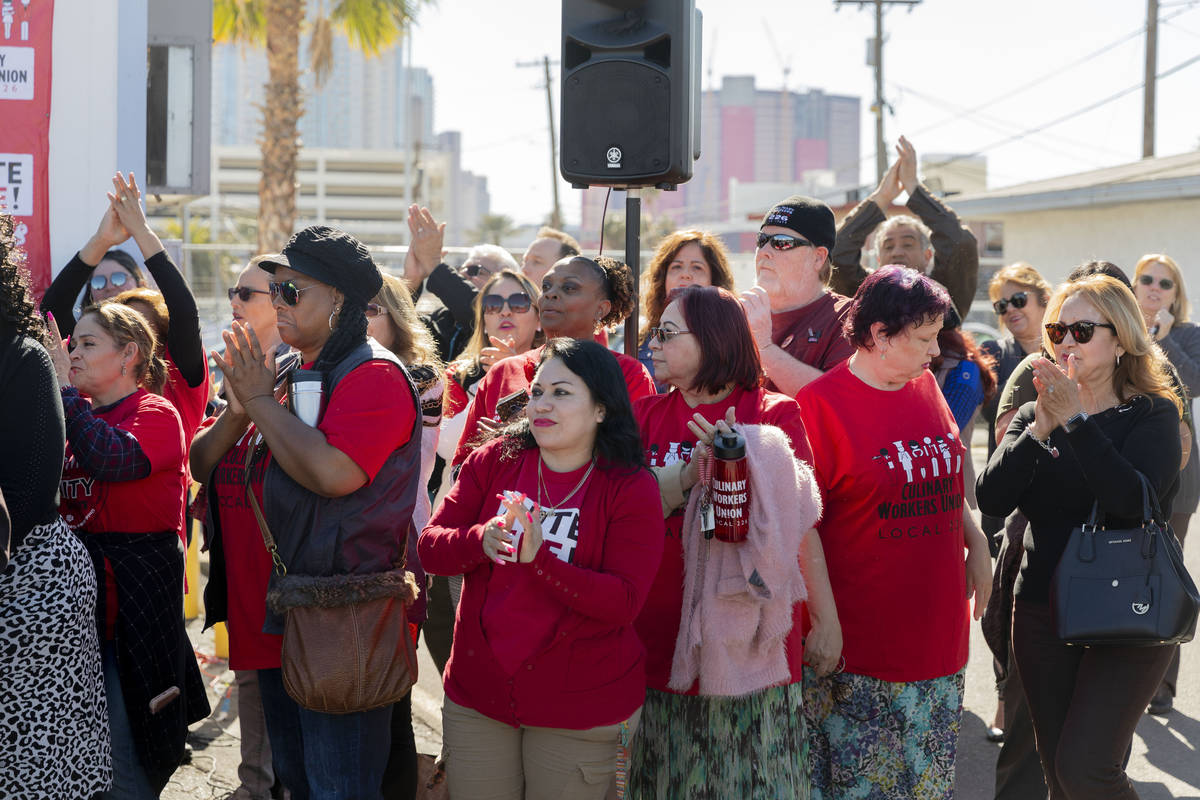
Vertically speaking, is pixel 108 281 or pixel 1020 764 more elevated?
pixel 108 281

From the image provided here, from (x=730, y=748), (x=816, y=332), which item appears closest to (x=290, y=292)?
(x=730, y=748)

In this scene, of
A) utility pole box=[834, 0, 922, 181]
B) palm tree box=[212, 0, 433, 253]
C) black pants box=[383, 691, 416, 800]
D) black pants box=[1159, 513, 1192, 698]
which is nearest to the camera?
black pants box=[383, 691, 416, 800]

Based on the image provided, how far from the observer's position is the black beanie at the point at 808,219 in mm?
4328

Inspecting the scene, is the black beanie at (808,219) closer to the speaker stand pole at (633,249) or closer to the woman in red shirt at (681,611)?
the speaker stand pole at (633,249)

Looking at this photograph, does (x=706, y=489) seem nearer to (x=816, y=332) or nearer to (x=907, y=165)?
(x=816, y=332)

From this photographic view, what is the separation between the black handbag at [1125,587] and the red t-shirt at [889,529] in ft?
1.07

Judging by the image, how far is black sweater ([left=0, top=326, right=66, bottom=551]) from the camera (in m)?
2.95

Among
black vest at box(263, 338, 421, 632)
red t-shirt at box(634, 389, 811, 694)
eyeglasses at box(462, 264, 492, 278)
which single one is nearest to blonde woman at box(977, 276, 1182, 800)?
red t-shirt at box(634, 389, 811, 694)

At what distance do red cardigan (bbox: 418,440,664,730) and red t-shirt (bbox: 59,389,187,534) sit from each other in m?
1.05

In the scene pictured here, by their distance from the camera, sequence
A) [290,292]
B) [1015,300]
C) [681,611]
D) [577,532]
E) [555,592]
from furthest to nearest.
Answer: [1015,300] → [681,611] → [290,292] → [577,532] → [555,592]

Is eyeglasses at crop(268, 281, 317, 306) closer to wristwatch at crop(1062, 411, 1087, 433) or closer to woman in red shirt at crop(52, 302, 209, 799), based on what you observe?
woman in red shirt at crop(52, 302, 209, 799)

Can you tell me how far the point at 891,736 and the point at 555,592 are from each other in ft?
4.15

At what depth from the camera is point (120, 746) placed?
3.52m

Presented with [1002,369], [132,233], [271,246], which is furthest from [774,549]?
[271,246]
